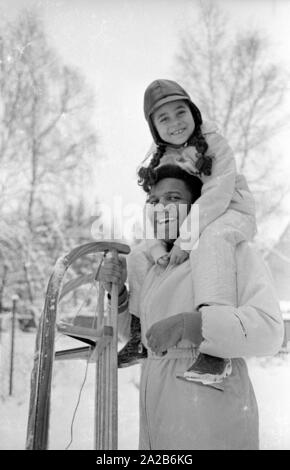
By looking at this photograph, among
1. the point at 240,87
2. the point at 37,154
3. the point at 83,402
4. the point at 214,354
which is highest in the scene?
the point at 240,87

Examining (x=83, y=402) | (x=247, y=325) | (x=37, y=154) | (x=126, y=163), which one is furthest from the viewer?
(x=37, y=154)

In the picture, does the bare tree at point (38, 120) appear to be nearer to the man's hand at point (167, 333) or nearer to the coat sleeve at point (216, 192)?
the coat sleeve at point (216, 192)

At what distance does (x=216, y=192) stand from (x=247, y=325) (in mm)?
337

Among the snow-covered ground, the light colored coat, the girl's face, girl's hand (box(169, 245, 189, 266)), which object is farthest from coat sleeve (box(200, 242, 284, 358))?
the snow-covered ground

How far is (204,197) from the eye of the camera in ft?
3.35

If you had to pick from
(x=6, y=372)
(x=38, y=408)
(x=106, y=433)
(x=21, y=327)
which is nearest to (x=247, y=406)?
(x=106, y=433)

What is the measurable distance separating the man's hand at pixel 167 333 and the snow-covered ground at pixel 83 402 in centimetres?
161

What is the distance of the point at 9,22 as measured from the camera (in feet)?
12.4

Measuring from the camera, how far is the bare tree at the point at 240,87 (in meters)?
3.81

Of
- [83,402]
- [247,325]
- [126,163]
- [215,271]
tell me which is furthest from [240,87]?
[247,325]

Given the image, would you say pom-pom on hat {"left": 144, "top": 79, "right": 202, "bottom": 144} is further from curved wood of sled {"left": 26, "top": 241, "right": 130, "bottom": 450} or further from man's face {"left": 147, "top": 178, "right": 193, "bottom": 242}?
curved wood of sled {"left": 26, "top": 241, "right": 130, "bottom": 450}

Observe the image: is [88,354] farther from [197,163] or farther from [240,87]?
[240,87]

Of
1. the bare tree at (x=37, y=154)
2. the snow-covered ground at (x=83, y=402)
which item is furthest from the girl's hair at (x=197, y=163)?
the bare tree at (x=37, y=154)

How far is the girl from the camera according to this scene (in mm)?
897
